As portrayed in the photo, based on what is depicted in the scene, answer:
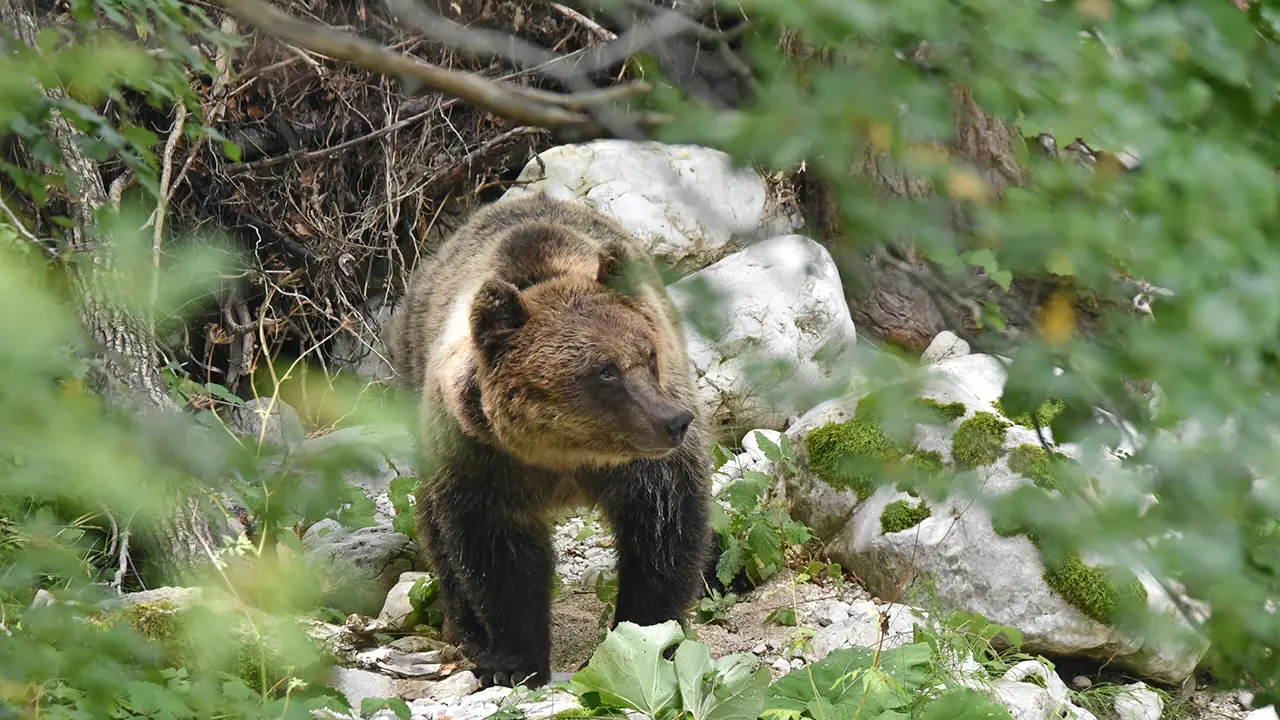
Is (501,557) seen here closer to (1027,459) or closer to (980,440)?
(980,440)

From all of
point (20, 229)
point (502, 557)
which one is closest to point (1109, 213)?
point (20, 229)

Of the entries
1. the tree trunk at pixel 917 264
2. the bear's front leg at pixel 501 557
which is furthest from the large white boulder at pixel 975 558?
the bear's front leg at pixel 501 557

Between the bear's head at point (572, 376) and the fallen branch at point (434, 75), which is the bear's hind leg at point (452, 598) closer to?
the bear's head at point (572, 376)

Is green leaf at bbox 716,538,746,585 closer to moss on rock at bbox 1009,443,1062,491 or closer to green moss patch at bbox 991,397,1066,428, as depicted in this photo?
moss on rock at bbox 1009,443,1062,491

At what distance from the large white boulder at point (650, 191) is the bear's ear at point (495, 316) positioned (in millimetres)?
3508

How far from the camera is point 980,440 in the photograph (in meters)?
5.48

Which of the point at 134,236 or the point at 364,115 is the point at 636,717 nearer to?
the point at 134,236

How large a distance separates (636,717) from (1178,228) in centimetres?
282

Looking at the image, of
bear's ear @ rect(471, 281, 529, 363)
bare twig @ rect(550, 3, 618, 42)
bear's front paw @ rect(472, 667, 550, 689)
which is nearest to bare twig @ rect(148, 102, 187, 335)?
bear's ear @ rect(471, 281, 529, 363)

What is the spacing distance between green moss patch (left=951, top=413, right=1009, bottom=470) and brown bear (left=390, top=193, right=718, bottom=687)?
4.46 feet

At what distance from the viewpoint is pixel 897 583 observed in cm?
532

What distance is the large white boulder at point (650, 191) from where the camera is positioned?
787cm

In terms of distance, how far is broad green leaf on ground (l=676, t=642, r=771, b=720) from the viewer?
3.64 m

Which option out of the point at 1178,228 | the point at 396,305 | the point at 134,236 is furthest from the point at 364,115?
the point at 1178,228
